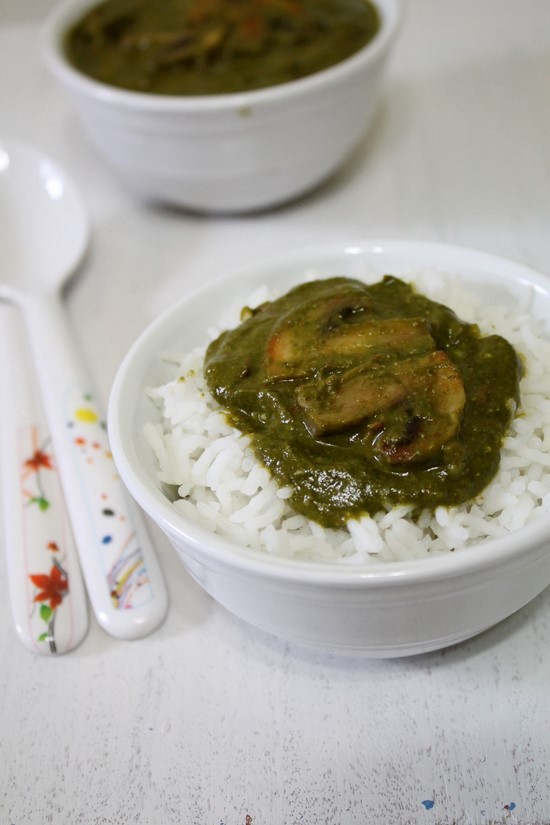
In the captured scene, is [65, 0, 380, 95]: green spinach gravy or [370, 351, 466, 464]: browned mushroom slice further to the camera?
[65, 0, 380, 95]: green spinach gravy

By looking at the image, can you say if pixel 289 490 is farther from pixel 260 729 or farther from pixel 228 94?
pixel 228 94

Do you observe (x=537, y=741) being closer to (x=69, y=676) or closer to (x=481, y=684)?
(x=481, y=684)

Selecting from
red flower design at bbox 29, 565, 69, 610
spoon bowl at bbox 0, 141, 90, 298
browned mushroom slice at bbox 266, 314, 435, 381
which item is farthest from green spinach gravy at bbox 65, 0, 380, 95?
red flower design at bbox 29, 565, 69, 610

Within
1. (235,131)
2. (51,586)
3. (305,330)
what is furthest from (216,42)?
(51,586)

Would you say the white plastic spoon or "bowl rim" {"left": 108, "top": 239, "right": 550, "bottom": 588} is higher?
"bowl rim" {"left": 108, "top": 239, "right": 550, "bottom": 588}

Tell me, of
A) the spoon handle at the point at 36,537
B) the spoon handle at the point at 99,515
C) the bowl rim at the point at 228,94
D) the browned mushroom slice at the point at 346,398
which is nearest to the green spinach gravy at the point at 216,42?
the bowl rim at the point at 228,94

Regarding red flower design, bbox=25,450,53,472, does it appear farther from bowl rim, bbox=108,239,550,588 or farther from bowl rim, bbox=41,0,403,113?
bowl rim, bbox=41,0,403,113
